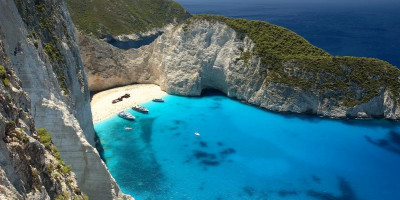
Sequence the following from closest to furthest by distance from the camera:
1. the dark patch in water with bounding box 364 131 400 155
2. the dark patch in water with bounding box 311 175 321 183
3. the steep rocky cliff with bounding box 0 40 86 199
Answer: the steep rocky cliff with bounding box 0 40 86 199, the dark patch in water with bounding box 311 175 321 183, the dark patch in water with bounding box 364 131 400 155

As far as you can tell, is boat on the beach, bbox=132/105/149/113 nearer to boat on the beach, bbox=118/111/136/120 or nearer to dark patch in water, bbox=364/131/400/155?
boat on the beach, bbox=118/111/136/120

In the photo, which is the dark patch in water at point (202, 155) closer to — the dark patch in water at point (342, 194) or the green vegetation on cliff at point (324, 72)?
the dark patch in water at point (342, 194)

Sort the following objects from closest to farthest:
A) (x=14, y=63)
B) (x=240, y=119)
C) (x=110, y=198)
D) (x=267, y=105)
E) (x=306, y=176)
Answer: (x=14, y=63) < (x=110, y=198) < (x=306, y=176) < (x=240, y=119) < (x=267, y=105)

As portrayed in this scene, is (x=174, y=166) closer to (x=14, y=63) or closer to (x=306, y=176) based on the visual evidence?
(x=306, y=176)

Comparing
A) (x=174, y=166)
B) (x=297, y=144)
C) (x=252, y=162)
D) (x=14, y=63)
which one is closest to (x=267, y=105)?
(x=297, y=144)

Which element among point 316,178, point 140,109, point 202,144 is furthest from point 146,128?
point 316,178

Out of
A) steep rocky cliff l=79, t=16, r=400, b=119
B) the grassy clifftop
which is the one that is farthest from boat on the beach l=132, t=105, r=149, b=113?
the grassy clifftop

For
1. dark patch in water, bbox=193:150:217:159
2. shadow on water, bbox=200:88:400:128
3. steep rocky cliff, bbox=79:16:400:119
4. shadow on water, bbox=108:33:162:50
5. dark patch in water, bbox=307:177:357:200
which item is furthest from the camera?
shadow on water, bbox=108:33:162:50

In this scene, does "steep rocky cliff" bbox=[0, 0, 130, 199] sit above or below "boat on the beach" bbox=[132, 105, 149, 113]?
above

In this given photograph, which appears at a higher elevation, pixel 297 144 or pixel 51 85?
pixel 51 85
